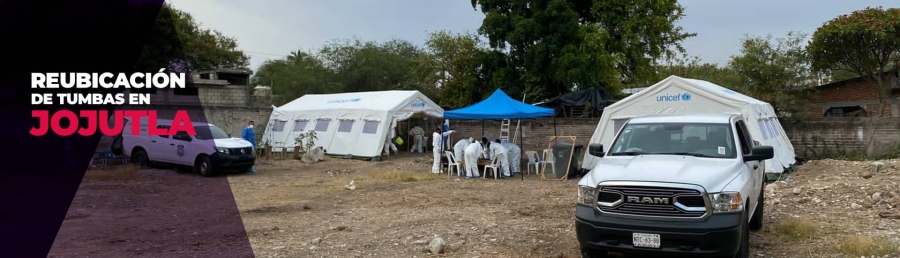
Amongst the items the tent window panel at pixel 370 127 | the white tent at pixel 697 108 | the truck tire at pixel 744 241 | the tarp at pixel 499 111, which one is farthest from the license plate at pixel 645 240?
the tent window panel at pixel 370 127

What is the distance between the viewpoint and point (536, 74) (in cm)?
2323

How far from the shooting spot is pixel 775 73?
18.7 m

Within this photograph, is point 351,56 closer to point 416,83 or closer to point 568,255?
point 416,83

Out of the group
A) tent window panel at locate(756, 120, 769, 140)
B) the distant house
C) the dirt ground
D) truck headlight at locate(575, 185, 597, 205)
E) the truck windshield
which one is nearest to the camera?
truck headlight at locate(575, 185, 597, 205)

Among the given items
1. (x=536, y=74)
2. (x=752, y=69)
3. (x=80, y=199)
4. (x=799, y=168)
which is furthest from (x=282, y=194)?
(x=752, y=69)

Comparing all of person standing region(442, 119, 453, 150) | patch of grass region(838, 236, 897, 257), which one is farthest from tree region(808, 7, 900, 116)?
patch of grass region(838, 236, 897, 257)

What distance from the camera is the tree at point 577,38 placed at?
22047mm

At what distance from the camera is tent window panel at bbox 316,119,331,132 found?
73.3 feet

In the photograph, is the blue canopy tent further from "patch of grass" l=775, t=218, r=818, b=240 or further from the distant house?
the distant house

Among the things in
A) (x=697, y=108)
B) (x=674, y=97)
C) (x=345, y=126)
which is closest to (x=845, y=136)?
(x=697, y=108)

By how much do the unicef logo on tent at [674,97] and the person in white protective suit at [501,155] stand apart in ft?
12.7

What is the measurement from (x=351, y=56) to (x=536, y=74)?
700 inches

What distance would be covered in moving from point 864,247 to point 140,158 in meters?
16.7

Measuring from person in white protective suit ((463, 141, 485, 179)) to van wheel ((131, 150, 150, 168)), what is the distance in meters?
9.01
